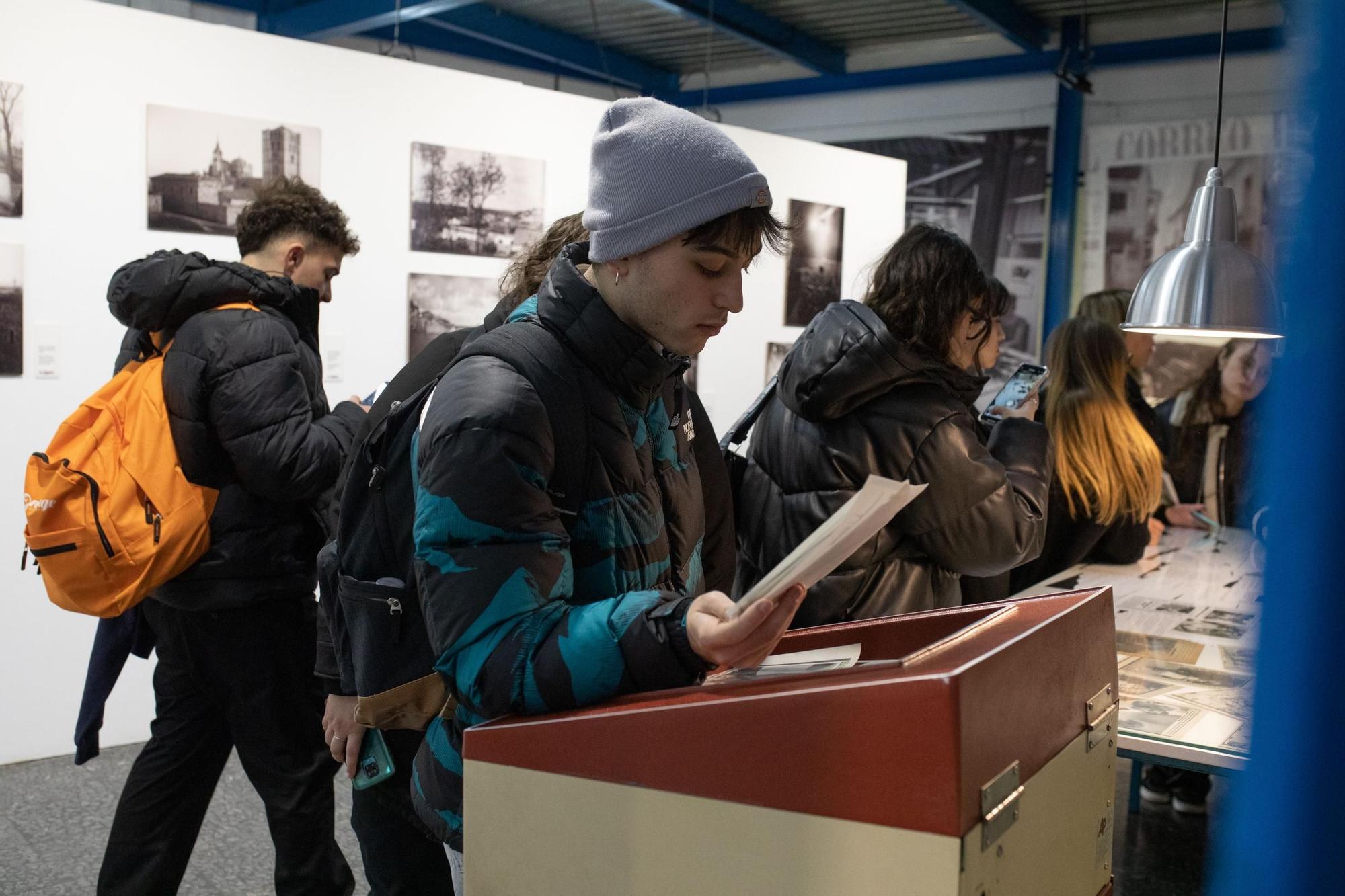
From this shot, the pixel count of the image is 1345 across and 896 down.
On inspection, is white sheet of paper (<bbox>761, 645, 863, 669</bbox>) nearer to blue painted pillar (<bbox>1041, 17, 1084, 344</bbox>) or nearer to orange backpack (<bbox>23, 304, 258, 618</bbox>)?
orange backpack (<bbox>23, 304, 258, 618</bbox>)

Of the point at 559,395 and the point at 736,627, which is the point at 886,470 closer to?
the point at 559,395

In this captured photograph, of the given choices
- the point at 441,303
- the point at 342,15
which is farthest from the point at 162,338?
the point at 342,15

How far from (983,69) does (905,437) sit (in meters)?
7.37

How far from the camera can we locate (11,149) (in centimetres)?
357

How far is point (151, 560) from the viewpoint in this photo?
2.40 meters

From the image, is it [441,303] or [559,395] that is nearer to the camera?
[559,395]

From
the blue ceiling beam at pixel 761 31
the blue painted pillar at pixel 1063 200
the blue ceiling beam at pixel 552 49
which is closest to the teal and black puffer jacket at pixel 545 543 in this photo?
the blue ceiling beam at pixel 761 31

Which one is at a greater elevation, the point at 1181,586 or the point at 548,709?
the point at 548,709

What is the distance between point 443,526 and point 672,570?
36cm

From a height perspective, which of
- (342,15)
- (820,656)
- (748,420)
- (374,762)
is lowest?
(374,762)

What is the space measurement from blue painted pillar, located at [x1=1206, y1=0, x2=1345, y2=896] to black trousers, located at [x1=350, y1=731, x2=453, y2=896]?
1165 mm

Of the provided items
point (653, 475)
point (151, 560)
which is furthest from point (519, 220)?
point (653, 475)

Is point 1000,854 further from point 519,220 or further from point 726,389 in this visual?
point 726,389

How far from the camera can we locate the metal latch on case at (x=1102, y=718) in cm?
102
